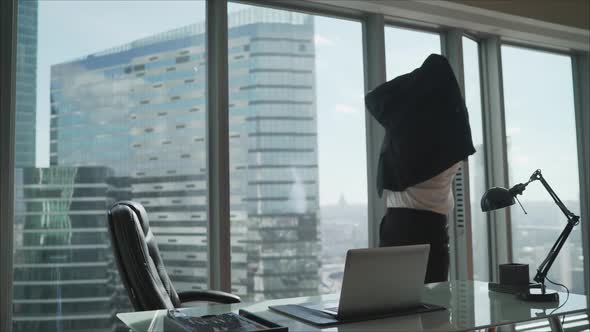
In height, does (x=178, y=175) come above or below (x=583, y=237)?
above

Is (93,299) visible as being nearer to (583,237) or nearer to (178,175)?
(178,175)

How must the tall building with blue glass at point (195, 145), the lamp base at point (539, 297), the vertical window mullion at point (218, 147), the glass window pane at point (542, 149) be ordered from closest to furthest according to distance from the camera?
the lamp base at point (539, 297) < the tall building with blue glass at point (195, 145) < the vertical window mullion at point (218, 147) < the glass window pane at point (542, 149)

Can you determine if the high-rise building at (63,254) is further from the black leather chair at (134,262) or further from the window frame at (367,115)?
the black leather chair at (134,262)

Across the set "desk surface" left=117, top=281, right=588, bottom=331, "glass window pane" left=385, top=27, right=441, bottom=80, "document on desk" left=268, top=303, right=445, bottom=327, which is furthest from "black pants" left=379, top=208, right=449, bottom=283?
"glass window pane" left=385, top=27, right=441, bottom=80

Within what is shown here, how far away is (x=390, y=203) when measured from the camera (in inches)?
98.6

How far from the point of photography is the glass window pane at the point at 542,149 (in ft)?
14.4

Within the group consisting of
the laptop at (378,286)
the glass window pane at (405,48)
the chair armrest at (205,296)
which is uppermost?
the glass window pane at (405,48)

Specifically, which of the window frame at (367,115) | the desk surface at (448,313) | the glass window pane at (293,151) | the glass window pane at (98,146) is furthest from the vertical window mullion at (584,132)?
the glass window pane at (98,146)

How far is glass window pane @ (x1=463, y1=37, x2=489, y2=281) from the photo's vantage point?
4.14m

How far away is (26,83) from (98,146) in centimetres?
42

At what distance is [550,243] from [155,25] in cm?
344

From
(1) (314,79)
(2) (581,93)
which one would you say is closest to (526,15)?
(2) (581,93)

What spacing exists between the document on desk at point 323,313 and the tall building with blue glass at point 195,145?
1.40 m

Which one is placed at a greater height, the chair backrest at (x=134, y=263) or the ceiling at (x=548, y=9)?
the ceiling at (x=548, y=9)
